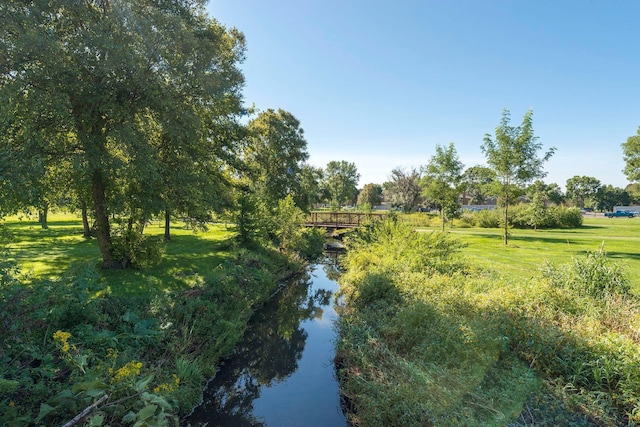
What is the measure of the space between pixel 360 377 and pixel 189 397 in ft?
10.1

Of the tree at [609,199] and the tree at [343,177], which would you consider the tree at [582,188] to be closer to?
the tree at [609,199]

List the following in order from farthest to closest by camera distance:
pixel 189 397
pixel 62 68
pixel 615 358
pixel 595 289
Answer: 1. pixel 62 68
2. pixel 595 289
3. pixel 189 397
4. pixel 615 358

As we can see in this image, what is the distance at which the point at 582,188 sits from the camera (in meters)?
83.3

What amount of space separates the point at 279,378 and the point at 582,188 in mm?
105320

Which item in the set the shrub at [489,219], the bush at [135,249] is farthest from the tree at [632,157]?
the bush at [135,249]

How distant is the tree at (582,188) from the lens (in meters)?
82.4

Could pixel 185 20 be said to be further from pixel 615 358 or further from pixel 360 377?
pixel 615 358

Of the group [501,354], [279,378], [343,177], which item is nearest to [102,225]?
[279,378]

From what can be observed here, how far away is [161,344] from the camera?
596 cm

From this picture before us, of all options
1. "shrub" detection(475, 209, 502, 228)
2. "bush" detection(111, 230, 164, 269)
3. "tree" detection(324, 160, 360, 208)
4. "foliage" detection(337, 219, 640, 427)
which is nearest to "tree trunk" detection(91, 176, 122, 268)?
"bush" detection(111, 230, 164, 269)

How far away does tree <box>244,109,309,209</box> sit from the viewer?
29766mm

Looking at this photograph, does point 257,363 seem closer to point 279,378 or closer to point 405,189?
point 279,378

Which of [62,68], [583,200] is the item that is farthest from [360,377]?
[583,200]

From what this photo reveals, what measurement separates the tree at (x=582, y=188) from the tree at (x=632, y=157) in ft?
249
